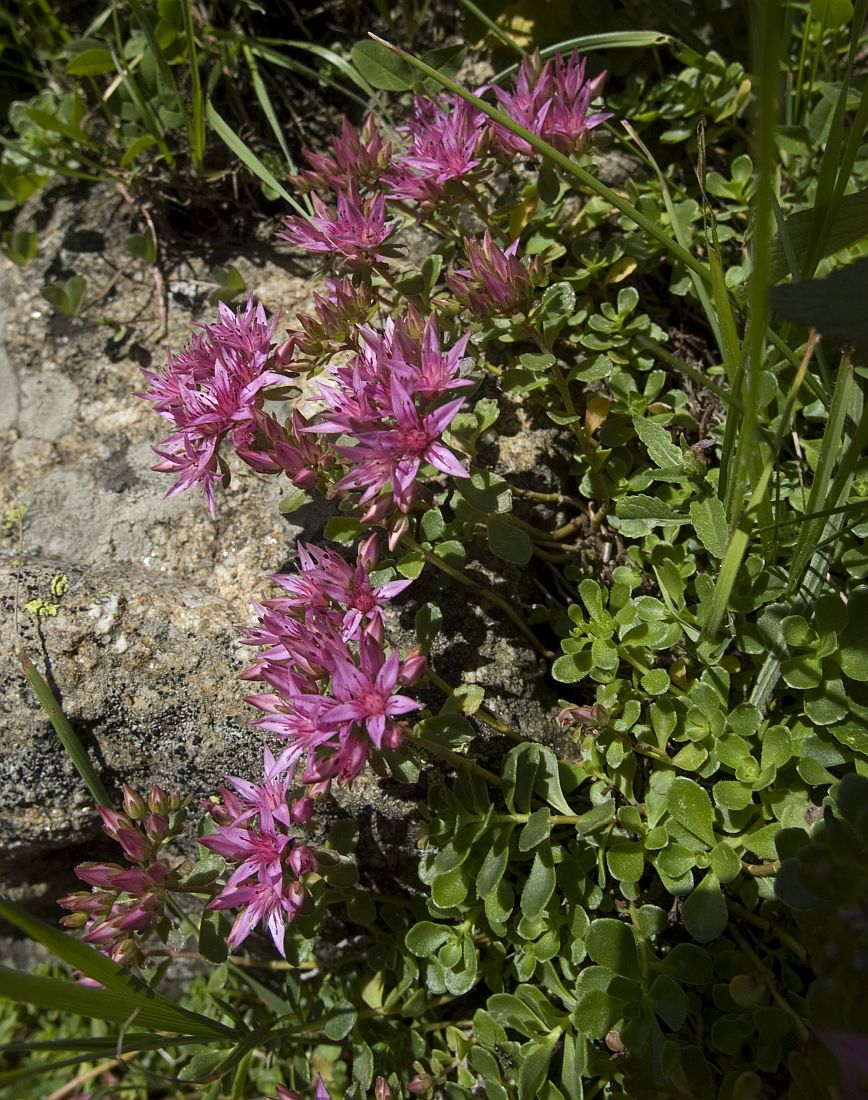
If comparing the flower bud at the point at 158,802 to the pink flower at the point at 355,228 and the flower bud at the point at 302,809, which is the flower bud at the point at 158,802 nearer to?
the flower bud at the point at 302,809

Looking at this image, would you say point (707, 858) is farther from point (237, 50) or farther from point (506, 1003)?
point (237, 50)

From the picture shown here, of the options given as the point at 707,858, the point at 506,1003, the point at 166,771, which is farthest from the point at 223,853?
the point at 707,858

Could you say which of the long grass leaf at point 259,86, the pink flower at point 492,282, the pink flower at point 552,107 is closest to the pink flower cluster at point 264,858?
the pink flower at point 492,282

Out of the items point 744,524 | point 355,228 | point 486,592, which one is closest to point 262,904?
point 486,592

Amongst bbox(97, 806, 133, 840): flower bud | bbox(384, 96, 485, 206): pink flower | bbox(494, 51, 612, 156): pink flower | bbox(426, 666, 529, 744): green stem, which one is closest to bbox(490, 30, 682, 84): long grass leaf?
bbox(494, 51, 612, 156): pink flower

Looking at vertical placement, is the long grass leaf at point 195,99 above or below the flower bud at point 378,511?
above

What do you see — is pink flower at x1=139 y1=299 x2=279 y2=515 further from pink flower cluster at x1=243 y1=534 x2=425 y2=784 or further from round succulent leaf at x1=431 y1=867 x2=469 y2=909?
round succulent leaf at x1=431 y1=867 x2=469 y2=909
